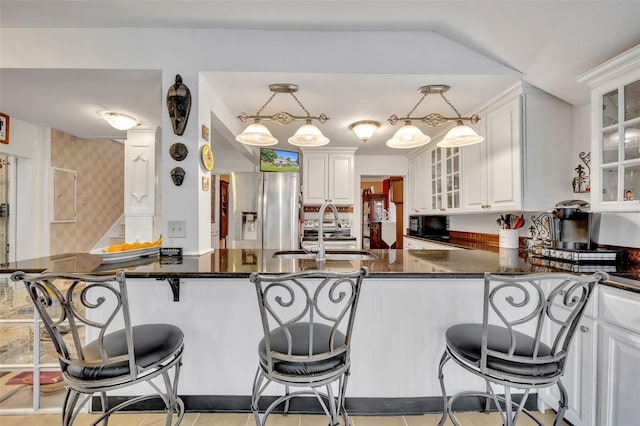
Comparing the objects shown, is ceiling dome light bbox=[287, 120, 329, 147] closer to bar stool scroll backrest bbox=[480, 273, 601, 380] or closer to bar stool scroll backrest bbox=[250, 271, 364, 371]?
bar stool scroll backrest bbox=[250, 271, 364, 371]

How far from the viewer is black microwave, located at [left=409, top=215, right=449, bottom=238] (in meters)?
4.49

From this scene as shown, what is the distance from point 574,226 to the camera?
197cm

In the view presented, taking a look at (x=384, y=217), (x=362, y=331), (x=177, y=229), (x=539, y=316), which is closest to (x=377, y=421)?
(x=362, y=331)

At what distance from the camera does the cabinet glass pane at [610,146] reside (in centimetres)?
172

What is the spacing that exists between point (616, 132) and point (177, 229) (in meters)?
2.82

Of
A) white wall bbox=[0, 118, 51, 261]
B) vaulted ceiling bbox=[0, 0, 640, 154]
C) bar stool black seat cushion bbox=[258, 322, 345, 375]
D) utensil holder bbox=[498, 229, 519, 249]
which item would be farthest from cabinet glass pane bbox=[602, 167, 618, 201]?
white wall bbox=[0, 118, 51, 261]

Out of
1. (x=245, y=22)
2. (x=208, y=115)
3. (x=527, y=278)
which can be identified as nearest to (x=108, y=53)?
(x=208, y=115)

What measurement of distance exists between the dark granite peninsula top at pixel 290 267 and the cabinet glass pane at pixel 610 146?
0.64m

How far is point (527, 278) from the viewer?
3.71ft

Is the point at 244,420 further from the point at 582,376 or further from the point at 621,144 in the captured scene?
the point at 621,144

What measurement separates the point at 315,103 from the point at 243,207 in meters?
1.95

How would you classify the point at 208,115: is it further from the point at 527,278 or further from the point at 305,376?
the point at 527,278

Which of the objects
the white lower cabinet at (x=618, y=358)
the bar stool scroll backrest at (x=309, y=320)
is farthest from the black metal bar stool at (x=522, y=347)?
the bar stool scroll backrest at (x=309, y=320)

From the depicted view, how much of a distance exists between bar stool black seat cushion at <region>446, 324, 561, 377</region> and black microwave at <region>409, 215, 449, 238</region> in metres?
3.13
